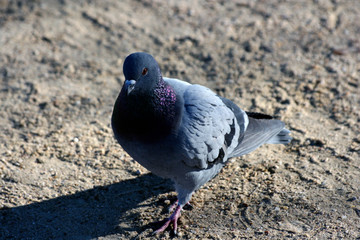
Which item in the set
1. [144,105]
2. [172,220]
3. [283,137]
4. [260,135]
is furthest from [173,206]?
[283,137]

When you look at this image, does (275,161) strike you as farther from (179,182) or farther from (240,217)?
(179,182)

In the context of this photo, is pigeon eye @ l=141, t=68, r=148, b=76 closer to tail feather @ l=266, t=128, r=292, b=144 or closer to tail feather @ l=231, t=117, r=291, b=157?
tail feather @ l=231, t=117, r=291, b=157

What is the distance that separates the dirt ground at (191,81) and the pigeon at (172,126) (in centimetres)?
53

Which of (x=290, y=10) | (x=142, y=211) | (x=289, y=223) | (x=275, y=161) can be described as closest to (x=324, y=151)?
(x=275, y=161)

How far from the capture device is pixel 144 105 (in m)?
3.59

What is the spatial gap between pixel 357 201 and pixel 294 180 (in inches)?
26.2

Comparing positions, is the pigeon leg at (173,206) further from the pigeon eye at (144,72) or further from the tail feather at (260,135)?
the pigeon eye at (144,72)

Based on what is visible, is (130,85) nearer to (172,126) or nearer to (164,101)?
(164,101)

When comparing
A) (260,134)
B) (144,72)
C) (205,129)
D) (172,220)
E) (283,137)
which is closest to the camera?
(144,72)

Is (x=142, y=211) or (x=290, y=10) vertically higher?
(x=290, y=10)

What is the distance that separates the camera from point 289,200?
4.25 meters

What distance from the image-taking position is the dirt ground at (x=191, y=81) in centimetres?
415

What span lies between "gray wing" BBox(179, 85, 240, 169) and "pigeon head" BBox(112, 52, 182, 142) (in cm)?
19

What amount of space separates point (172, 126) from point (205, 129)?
1.29 ft
